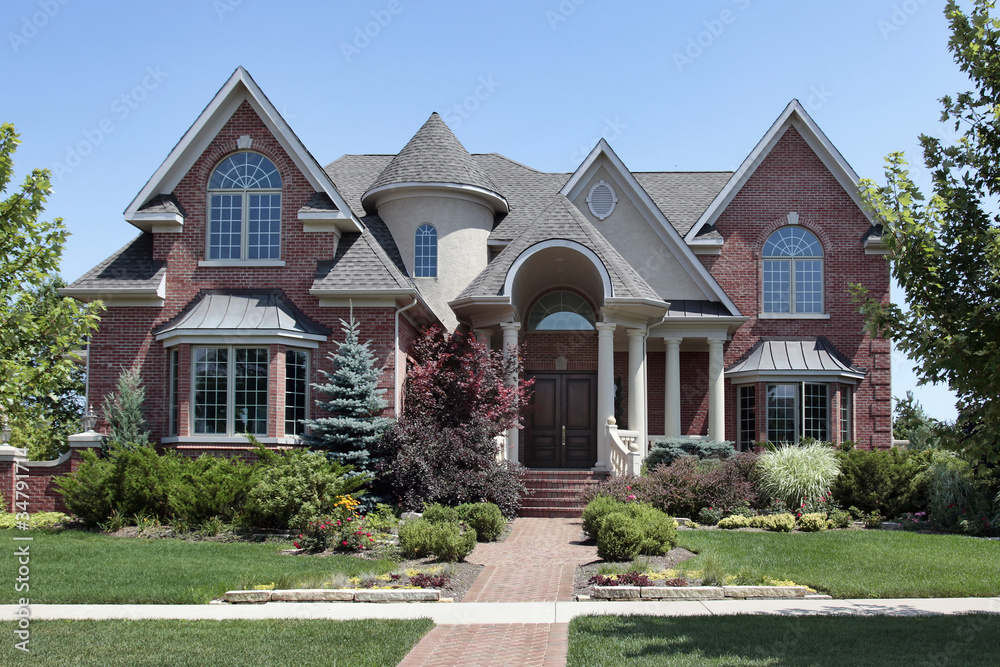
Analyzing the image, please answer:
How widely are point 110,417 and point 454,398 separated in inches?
278

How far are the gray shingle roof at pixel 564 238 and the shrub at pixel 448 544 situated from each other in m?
7.38

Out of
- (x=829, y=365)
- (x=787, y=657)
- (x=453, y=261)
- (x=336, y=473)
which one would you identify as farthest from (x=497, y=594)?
(x=829, y=365)

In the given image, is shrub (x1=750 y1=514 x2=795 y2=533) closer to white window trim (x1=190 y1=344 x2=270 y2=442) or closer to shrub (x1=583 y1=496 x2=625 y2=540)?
shrub (x1=583 y1=496 x2=625 y2=540)

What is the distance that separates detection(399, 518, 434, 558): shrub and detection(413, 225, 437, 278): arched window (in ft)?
33.4

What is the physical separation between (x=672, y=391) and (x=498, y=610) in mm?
13259

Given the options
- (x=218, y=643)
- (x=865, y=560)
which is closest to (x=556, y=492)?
(x=865, y=560)

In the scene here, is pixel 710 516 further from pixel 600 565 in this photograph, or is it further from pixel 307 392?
pixel 307 392

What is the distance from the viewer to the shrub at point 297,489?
1475 cm

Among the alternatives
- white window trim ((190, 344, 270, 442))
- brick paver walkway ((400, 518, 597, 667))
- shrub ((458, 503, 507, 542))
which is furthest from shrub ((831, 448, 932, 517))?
white window trim ((190, 344, 270, 442))

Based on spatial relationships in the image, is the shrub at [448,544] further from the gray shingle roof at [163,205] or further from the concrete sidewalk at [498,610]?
the gray shingle roof at [163,205]

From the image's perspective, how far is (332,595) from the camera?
1045 centimetres

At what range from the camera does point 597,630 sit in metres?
8.81

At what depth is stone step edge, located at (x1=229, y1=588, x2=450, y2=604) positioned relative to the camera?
1028 centimetres

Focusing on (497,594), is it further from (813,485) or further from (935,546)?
(813,485)
